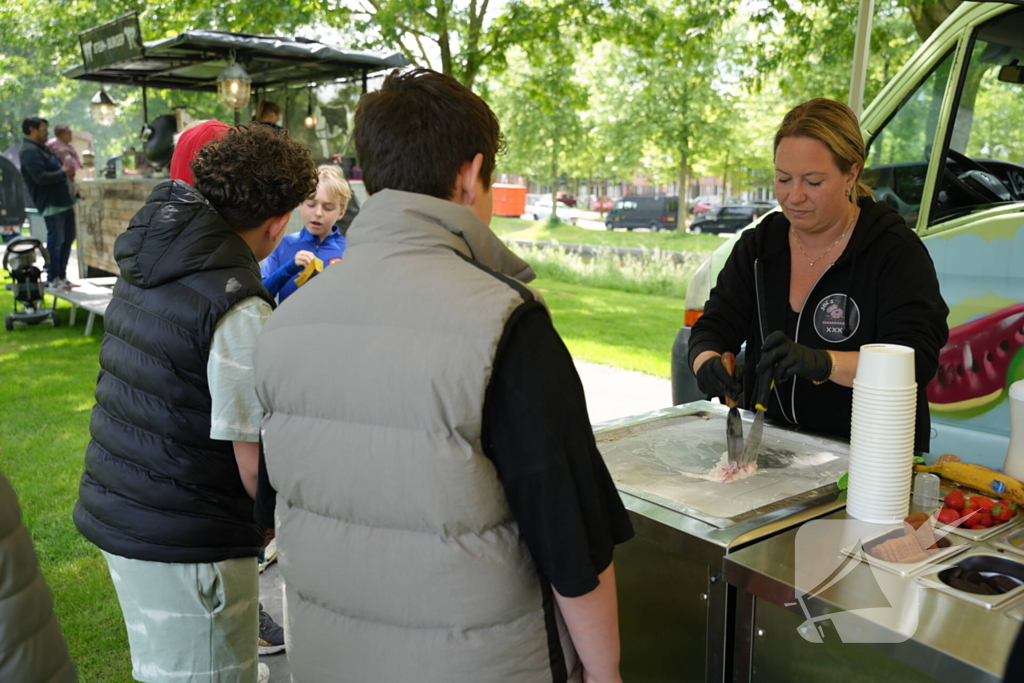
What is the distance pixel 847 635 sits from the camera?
4.69ft

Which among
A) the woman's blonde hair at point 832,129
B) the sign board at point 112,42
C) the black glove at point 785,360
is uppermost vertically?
the sign board at point 112,42

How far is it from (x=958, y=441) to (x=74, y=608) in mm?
3827

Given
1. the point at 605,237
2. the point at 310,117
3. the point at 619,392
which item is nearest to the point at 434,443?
the point at 619,392

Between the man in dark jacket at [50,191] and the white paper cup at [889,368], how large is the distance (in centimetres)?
965

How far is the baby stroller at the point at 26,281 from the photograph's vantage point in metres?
9.02

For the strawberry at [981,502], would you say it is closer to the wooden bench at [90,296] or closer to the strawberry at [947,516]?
the strawberry at [947,516]

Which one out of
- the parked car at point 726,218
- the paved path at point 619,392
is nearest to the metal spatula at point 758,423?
the paved path at point 619,392

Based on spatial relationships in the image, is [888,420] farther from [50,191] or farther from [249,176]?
[50,191]

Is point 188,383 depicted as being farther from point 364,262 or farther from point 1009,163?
point 1009,163

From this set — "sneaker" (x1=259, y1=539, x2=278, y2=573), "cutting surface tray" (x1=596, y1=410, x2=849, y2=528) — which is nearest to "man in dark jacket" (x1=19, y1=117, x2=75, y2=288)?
"sneaker" (x1=259, y1=539, x2=278, y2=573)

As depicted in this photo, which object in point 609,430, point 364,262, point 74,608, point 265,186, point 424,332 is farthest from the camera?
point 74,608

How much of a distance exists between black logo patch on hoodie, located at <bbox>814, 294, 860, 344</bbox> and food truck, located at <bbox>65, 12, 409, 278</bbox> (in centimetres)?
735

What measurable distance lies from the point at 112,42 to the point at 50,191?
208 cm

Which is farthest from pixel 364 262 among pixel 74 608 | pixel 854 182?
pixel 74 608
